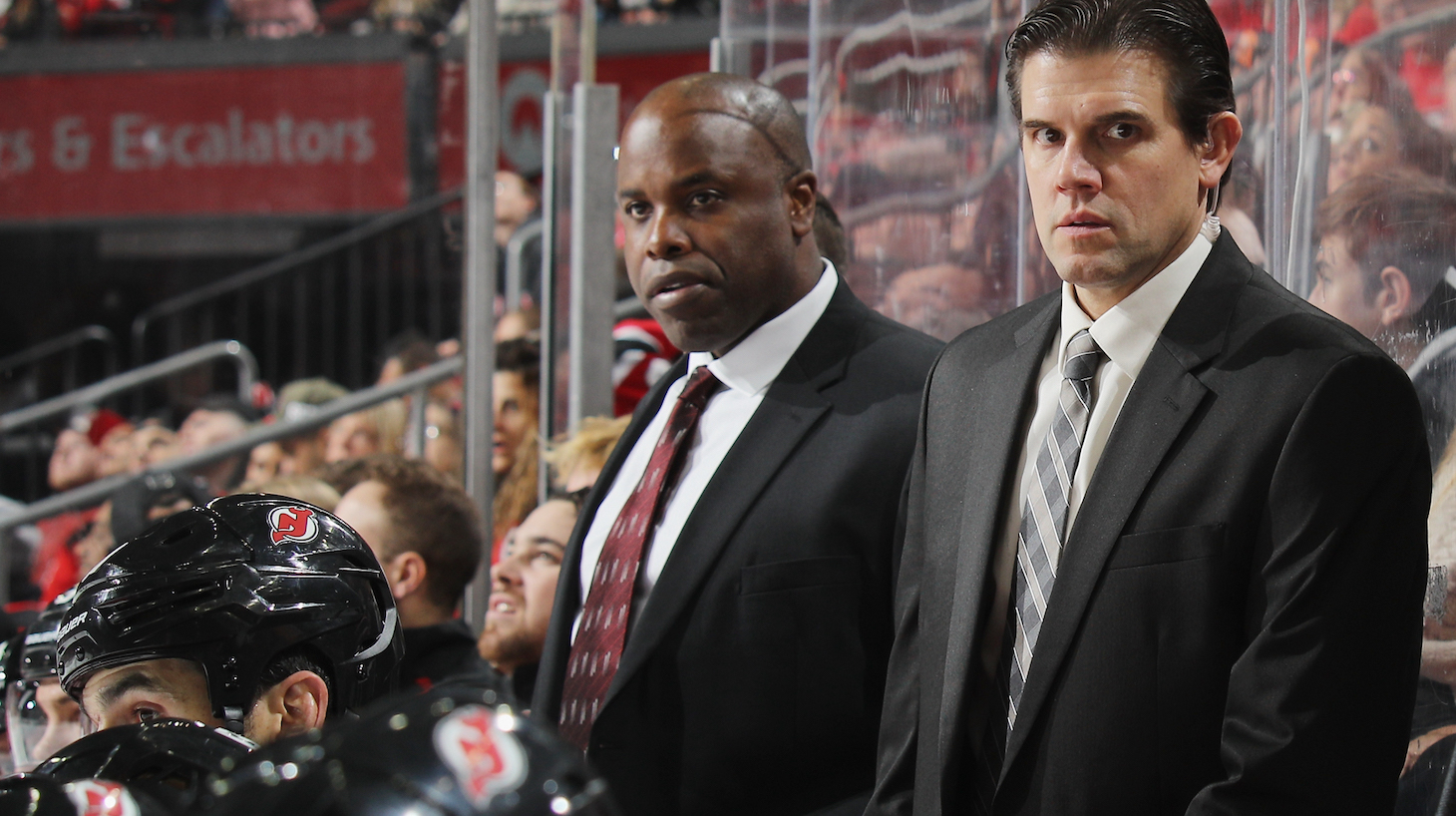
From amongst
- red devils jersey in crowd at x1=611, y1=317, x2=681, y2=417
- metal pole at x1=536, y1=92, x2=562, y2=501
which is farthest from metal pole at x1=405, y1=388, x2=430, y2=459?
metal pole at x1=536, y1=92, x2=562, y2=501

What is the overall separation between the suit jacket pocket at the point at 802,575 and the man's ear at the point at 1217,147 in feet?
2.17

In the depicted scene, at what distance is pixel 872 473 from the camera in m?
1.95

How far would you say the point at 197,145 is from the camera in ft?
29.7

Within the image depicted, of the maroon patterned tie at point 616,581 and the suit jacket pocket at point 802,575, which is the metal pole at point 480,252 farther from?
the suit jacket pocket at point 802,575

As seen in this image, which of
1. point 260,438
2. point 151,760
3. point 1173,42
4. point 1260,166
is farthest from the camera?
point 260,438

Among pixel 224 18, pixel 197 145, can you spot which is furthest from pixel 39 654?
pixel 224 18

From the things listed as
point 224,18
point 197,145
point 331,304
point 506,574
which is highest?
point 224,18

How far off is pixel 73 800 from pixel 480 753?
37cm

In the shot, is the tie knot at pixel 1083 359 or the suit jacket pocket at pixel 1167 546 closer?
the suit jacket pocket at pixel 1167 546

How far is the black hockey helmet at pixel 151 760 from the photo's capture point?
4.06 ft

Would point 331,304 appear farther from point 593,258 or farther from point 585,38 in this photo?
point 593,258

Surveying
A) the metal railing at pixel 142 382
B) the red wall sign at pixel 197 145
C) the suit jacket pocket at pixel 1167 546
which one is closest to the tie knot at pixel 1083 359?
the suit jacket pocket at pixel 1167 546

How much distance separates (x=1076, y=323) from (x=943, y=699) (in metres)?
0.45

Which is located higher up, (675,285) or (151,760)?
(675,285)
